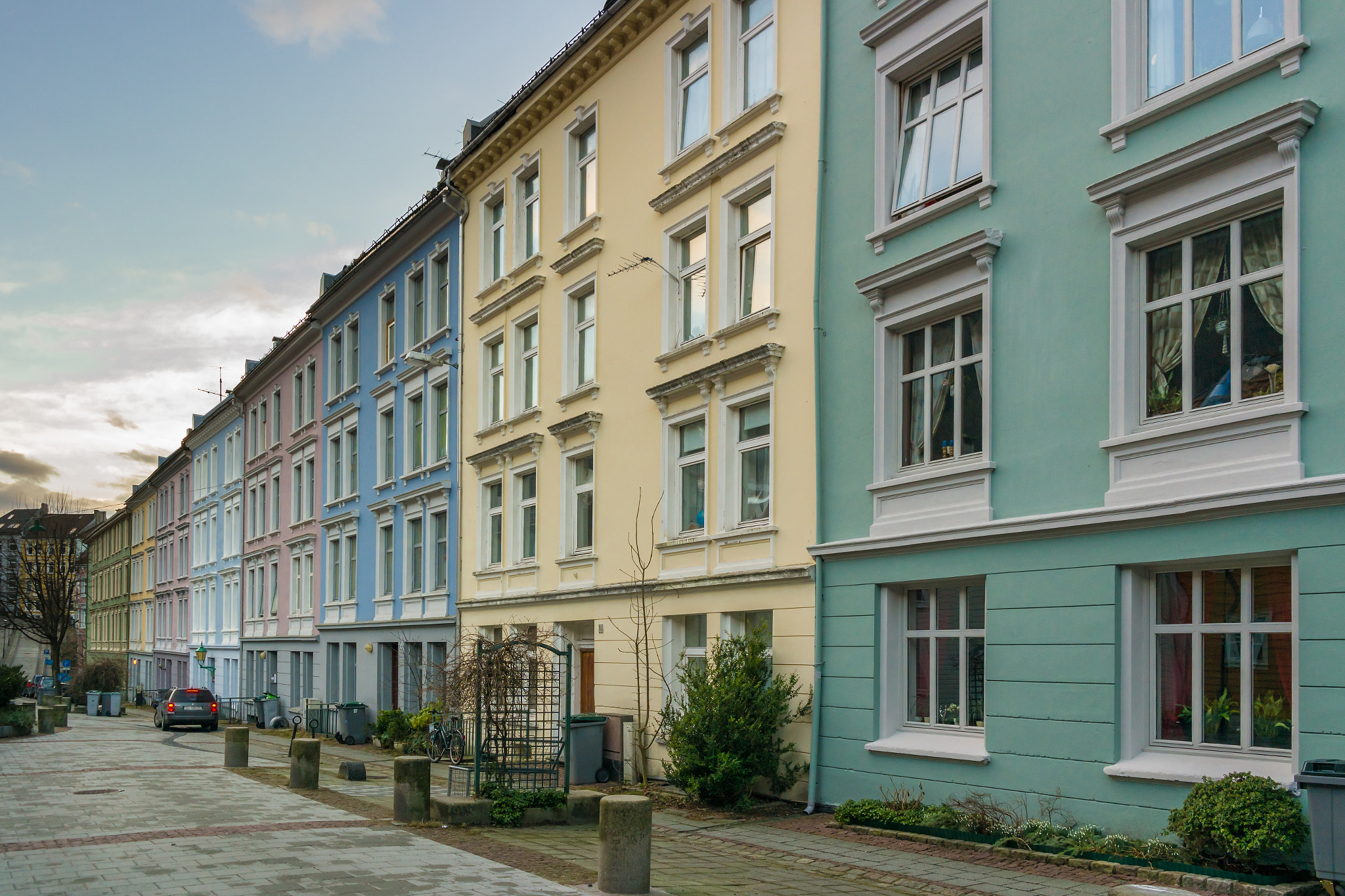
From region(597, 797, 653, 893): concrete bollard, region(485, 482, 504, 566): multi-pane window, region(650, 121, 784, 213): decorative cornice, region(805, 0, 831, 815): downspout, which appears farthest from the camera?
region(485, 482, 504, 566): multi-pane window

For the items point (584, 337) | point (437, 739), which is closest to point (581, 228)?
point (584, 337)

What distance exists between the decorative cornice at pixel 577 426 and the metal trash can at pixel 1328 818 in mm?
14150

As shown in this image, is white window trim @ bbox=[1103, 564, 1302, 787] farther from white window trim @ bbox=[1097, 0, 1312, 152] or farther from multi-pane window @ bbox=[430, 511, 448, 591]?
multi-pane window @ bbox=[430, 511, 448, 591]

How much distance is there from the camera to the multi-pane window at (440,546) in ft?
94.7

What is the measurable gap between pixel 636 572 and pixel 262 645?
1107 inches

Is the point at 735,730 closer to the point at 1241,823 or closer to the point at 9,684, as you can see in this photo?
the point at 1241,823

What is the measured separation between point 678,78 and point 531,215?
6044 millimetres

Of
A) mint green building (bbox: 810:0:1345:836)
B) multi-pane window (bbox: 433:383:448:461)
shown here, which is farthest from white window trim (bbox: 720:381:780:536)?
multi-pane window (bbox: 433:383:448:461)

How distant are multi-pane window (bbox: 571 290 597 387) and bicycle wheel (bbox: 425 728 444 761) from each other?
770 cm

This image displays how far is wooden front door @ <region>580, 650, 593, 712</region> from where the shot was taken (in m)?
22.0

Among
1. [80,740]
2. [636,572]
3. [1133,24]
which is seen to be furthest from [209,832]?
[80,740]

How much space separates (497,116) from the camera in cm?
2569

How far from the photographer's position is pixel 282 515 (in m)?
42.3

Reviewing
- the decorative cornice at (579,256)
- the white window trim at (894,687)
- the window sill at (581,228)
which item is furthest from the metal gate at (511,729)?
the window sill at (581,228)
